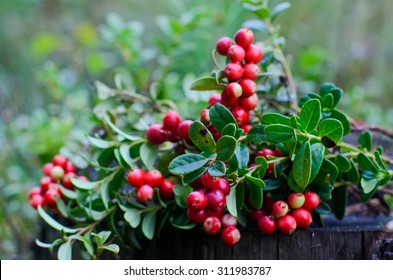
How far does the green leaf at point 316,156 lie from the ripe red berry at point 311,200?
91 millimetres

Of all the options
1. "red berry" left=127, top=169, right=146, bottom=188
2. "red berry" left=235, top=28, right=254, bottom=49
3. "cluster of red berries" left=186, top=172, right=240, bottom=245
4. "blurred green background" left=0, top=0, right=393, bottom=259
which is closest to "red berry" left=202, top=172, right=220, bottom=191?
→ "cluster of red berries" left=186, top=172, right=240, bottom=245

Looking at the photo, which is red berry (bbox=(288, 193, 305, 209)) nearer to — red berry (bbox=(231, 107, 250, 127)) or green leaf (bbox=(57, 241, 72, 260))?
red berry (bbox=(231, 107, 250, 127))

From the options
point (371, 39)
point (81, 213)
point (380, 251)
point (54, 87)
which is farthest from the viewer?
point (371, 39)

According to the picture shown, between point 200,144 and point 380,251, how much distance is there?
0.46m

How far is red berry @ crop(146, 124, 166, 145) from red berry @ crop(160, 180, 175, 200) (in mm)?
96

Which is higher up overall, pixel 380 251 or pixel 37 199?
pixel 37 199

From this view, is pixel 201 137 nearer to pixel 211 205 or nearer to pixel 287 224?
pixel 211 205

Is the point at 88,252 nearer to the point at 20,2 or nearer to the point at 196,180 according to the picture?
the point at 196,180

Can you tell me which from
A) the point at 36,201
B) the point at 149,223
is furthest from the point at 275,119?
the point at 36,201

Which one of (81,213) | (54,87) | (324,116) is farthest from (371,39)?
(81,213)

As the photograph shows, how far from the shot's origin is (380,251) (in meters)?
1.17

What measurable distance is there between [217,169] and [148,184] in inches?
10.1

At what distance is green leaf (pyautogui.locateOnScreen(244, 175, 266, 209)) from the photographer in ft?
3.47
